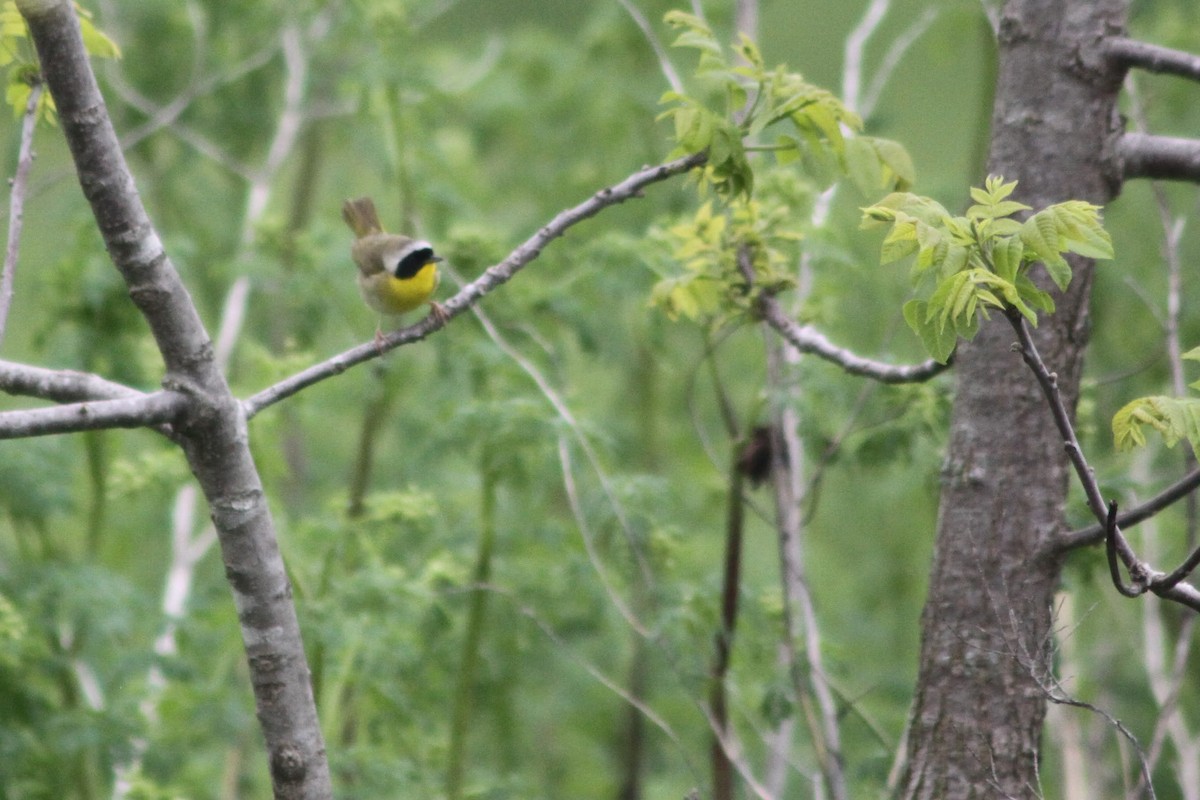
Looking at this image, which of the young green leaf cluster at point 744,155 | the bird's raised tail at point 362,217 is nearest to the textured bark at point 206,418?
the young green leaf cluster at point 744,155

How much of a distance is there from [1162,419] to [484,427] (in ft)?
7.14

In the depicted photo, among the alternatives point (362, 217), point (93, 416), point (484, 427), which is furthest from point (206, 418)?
point (362, 217)

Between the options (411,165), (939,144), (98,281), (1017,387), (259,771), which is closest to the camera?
(1017,387)

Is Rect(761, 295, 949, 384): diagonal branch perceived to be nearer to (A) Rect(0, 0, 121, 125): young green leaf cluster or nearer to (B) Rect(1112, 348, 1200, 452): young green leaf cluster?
(B) Rect(1112, 348, 1200, 452): young green leaf cluster

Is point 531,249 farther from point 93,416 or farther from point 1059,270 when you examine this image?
point 1059,270

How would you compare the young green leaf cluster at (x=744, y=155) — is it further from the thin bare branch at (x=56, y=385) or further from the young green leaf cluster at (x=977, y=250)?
the thin bare branch at (x=56, y=385)

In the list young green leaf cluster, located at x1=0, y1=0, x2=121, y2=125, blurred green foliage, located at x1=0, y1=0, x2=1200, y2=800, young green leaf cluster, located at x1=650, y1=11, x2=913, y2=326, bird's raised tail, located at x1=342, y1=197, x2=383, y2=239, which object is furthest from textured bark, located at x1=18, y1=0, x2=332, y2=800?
bird's raised tail, located at x1=342, y1=197, x2=383, y2=239

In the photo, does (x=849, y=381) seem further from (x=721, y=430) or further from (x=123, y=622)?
(x=721, y=430)

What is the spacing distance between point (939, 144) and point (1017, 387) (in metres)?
6.45

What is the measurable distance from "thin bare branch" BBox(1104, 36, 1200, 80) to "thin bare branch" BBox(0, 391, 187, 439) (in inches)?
70.3

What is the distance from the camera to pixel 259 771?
527cm

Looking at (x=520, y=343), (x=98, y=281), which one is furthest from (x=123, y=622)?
(x=520, y=343)

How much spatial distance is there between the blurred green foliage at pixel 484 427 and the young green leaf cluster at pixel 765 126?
0.11 ft

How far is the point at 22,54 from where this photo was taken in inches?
97.7
